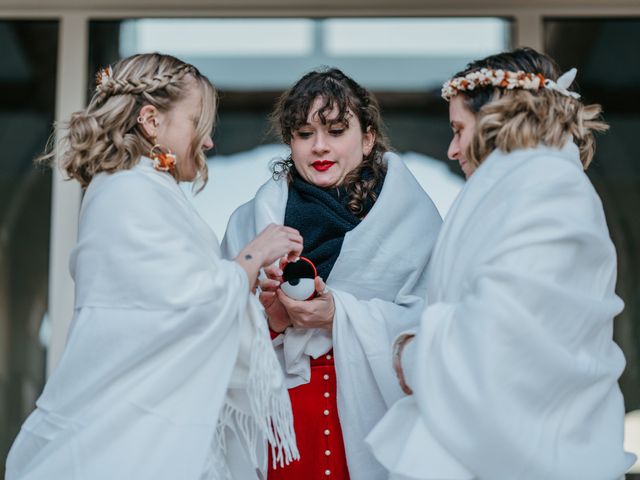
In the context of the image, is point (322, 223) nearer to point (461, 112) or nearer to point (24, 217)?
point (461, 112)

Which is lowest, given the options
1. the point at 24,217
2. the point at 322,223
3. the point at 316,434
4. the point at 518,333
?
the point at 316,434

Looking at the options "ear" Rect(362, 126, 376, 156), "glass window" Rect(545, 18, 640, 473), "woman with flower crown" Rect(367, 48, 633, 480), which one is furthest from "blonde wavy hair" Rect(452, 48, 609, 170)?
"glass window" Rect(545, 18, 640, 473)

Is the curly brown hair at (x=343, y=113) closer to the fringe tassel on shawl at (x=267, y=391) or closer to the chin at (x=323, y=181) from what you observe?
the chin at (x=323, y=181)

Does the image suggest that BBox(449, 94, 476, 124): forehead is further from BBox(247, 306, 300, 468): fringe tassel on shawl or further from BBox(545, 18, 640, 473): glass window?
BBox(545, 18, 640, 473): glass window

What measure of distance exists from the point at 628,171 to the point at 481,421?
2768 millimetres

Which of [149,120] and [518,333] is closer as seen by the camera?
[518,333]

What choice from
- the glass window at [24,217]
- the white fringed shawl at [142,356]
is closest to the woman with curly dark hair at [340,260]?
the white fringed shawl at [142,356]

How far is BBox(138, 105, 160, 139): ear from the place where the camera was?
2.63m

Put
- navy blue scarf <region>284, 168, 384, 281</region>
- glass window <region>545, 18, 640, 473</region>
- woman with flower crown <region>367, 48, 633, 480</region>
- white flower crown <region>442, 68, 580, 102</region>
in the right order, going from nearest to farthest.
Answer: woman with flower crown <region>367, 48, 633, 480</region> → white flower crown <region>442, 68, 580, 102</region> → navy blue scarf <region>284, 168, 384, 281</region> → glass window <region>545, 18, 640, 473</region>

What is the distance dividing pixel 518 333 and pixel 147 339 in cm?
84

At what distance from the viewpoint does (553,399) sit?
2236 mm

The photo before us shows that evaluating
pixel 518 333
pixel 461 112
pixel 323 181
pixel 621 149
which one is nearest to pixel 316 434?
pixel 323 181

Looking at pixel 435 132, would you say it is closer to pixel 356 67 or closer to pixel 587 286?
pixel 356 67

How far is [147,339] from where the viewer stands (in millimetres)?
2369
